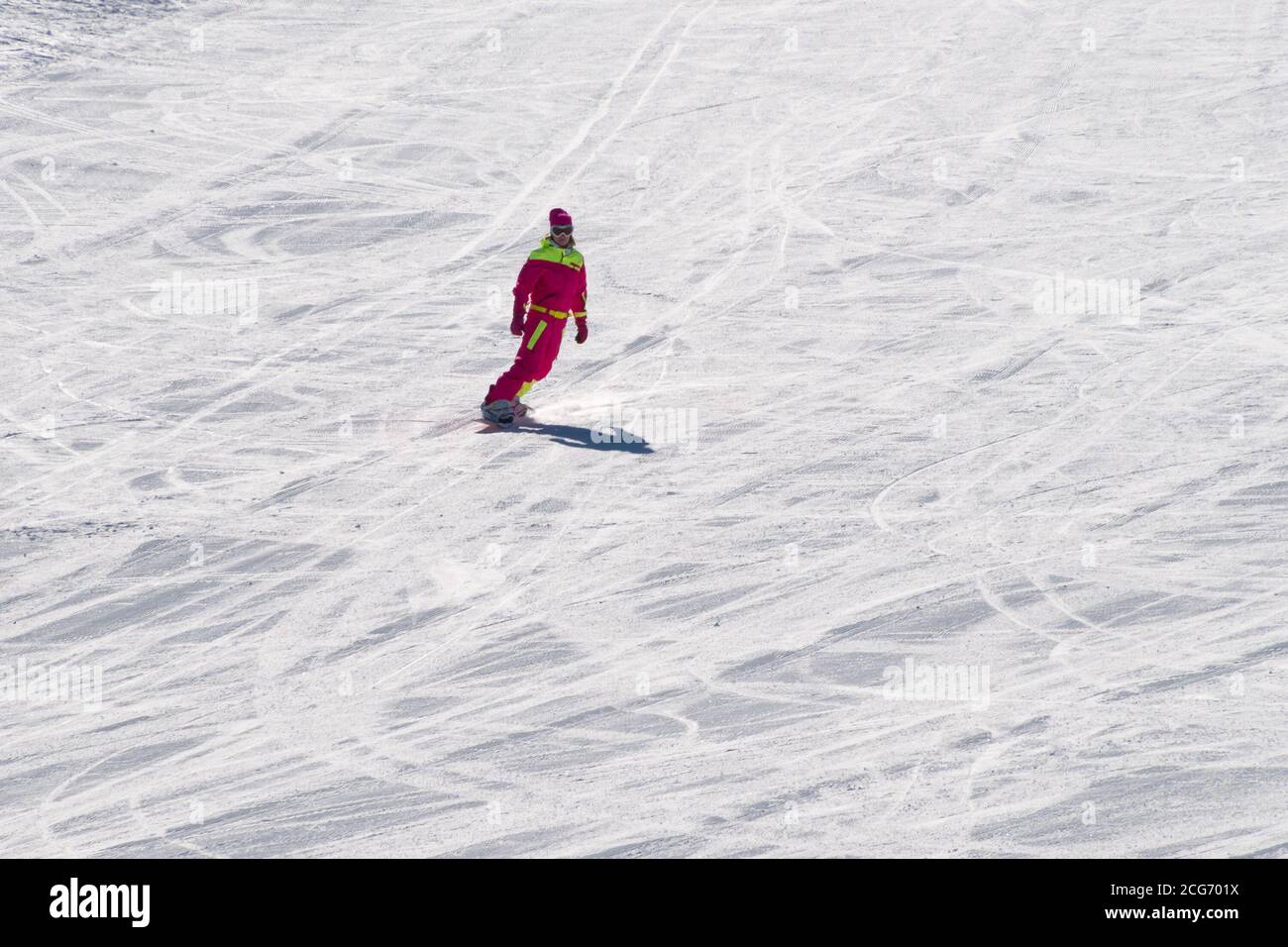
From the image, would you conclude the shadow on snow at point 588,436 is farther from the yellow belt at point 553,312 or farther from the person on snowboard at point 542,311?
the yellow belt at point 553,312

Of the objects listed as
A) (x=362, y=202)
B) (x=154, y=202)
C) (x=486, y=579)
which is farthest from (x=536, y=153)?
(x=486, y=579)

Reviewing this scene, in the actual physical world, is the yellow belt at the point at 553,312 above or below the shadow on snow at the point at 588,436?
above

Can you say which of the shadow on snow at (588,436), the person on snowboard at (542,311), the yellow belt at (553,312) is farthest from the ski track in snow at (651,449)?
the yellow belt at (553,312)

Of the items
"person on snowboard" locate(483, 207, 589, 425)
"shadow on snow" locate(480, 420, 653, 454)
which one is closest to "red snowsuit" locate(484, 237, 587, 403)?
"person on snowboard" locate(483, 207, 589, 425)

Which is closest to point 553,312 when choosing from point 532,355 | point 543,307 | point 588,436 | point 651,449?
point 543,307

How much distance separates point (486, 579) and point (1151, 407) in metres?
5.59

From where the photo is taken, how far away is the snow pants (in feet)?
40.5

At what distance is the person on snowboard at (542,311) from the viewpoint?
12.2 m

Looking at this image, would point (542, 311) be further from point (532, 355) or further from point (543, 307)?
point (532, 355)

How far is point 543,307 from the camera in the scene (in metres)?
12.3

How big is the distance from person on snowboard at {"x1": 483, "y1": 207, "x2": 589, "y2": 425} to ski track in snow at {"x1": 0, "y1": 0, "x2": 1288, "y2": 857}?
30 centimetres

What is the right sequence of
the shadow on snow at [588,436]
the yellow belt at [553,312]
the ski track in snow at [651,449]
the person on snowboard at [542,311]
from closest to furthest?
the ski track in snow at [651,449]
the shadow on snow at [588,436]
the person on snowboard at [542,311]
the yellow belt at [553,312]

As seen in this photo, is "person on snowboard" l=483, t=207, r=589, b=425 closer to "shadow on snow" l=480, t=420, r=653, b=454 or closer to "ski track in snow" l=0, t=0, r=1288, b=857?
"shadow on snow" l=480, t=420, r=653, b=454

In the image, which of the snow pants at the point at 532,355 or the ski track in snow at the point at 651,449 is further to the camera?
the snow pants at the point at 532,355
